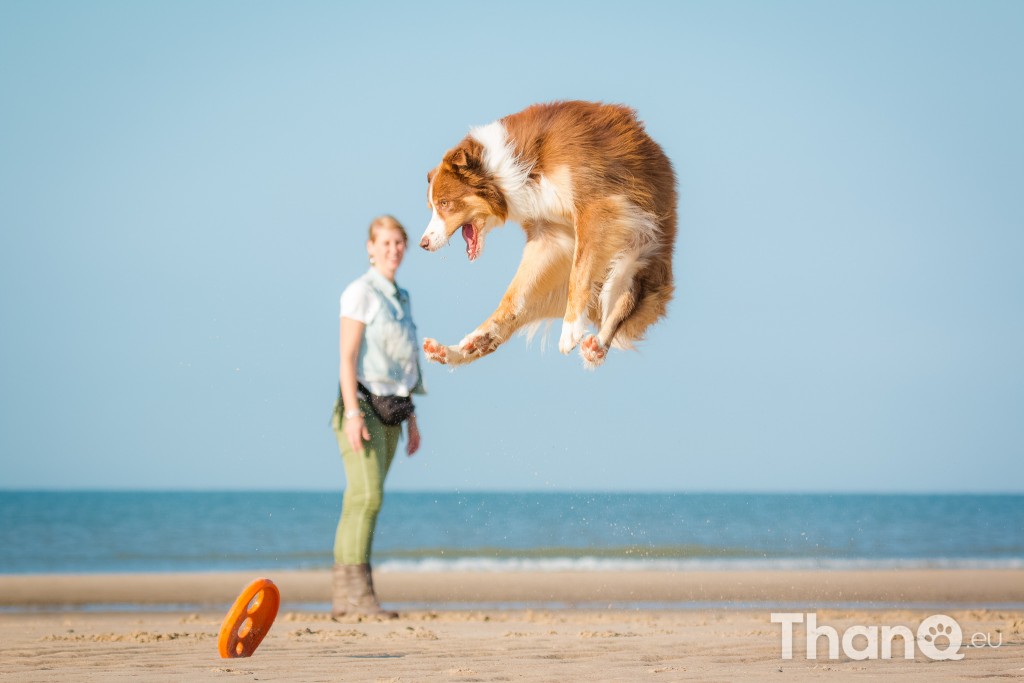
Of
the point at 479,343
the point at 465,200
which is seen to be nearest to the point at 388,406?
the point at 479,343

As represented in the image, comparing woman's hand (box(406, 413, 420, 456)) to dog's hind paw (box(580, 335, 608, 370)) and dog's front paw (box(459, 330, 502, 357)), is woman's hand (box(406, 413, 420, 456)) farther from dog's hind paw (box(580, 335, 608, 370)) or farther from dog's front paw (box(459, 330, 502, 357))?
dog's hind paw (box(580, 335, 608, 370))

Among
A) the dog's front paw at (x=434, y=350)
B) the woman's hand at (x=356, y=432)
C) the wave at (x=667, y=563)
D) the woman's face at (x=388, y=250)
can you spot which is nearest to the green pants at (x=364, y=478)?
the woman's hand at (x=356, y=432)

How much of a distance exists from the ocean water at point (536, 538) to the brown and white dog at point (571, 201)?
352cm

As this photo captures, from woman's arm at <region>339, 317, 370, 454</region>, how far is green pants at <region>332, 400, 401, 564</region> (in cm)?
10

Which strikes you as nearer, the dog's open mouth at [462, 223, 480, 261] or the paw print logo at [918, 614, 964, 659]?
the dog's open mouth at [462, 223, 480, 261]

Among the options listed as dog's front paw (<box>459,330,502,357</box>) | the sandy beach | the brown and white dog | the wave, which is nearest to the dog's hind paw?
the brown and white dog

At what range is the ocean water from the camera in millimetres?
15913

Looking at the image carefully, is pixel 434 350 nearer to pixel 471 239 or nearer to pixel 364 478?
pixel 471 239

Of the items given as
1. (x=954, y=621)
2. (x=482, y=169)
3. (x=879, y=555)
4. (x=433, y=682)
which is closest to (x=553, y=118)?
(x=482, y=169)

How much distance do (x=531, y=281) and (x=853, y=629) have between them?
9.47 ft

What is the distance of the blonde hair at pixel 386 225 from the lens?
6.43 m

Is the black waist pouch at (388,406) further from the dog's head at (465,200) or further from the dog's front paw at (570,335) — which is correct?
the dog's front paw at (570,335)

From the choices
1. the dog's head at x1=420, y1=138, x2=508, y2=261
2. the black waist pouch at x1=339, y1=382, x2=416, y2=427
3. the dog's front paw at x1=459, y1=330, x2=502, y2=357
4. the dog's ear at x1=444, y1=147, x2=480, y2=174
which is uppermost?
the dog's ear at x1=444, y1=147, x2=480, y2=174

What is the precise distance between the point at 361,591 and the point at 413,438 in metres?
0.93
